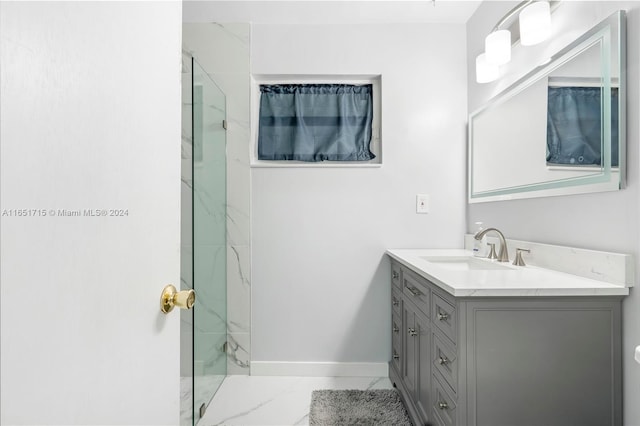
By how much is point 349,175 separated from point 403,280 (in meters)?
0.79

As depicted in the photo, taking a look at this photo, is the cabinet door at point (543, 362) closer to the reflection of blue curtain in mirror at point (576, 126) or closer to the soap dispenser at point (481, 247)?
the reflection of blue curtain in mirror at point (576, 126)

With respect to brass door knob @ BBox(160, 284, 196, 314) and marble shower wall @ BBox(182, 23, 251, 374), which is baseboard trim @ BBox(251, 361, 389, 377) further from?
brass door knob @ BBox(160, 284, 196, 314)

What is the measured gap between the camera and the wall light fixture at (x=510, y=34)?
1.45 meters

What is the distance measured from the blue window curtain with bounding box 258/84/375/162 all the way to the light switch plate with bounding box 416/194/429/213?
44 cm

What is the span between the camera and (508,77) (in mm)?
1834

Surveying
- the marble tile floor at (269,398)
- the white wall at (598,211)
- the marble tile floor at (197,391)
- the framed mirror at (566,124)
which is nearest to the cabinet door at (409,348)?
the marble tile floor at (269,398)

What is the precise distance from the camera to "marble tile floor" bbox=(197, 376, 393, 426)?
180 centimetres

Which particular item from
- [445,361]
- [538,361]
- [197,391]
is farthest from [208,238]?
[538,361]

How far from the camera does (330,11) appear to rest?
2225 millimetres

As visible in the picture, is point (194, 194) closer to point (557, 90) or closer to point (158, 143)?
point (158, 143)

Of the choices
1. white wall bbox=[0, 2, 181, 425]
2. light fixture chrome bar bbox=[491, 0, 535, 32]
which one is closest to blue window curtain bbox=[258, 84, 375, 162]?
light fixture chrome bar bbox=[491, 0, 535, 32]

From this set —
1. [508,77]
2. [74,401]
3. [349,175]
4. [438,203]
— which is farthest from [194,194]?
[508,77]

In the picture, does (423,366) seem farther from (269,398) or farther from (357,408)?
(269,398)

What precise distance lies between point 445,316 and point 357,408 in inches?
38.4
